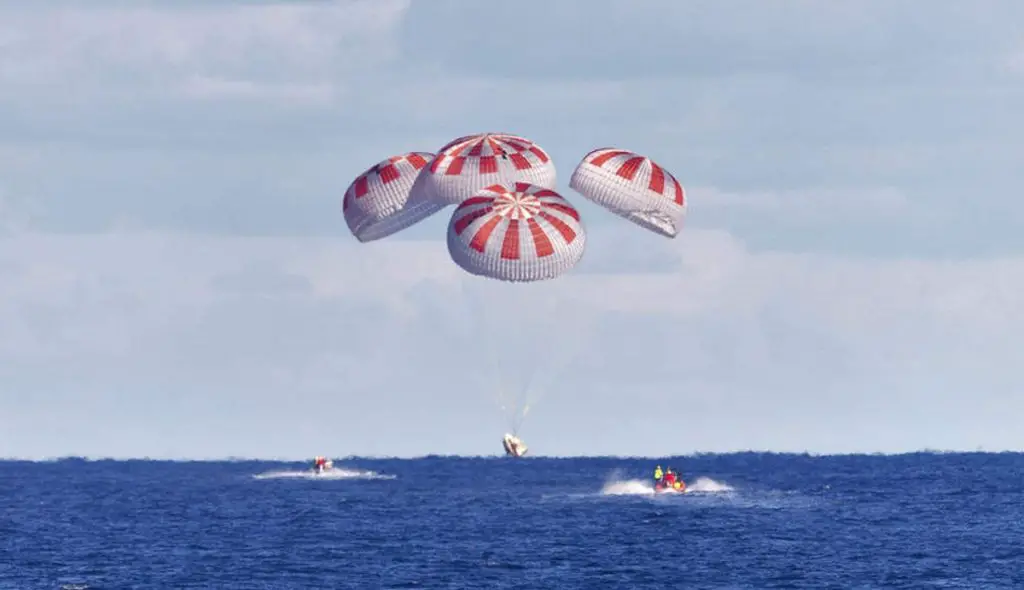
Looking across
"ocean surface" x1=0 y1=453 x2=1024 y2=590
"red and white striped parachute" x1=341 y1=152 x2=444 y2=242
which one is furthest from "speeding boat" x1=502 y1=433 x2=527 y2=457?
"red and white striped parachute" x1=341 y1=152 x2=444 y2=242

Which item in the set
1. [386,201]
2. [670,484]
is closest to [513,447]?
[670,484]

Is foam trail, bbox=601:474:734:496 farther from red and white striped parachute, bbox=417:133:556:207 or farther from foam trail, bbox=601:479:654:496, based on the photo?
red and white striped parachute, bbox=417:133:556:207

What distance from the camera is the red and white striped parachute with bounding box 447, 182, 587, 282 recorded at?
76.8m

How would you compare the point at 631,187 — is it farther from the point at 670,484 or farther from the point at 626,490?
the point at 626,490

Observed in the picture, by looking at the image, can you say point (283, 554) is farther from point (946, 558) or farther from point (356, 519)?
point (946, 558)

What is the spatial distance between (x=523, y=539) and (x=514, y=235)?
28335 mm

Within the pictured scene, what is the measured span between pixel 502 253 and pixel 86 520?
5640cm

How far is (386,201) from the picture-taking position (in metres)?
82.0

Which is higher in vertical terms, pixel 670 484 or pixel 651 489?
pixel 651 489

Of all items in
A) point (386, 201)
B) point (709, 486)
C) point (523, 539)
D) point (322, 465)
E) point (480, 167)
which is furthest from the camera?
point (322, 465)

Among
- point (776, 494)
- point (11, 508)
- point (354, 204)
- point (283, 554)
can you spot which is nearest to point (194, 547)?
point (283, 554)

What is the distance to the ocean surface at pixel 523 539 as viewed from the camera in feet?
277

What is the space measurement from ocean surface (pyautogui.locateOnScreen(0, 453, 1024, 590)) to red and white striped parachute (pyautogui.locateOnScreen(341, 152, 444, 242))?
15004 mm

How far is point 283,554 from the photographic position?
94938 millimetres
